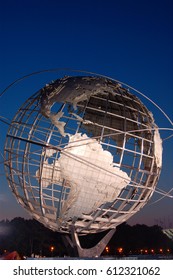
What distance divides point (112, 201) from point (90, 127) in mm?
2661

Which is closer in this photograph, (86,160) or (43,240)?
(86,160)

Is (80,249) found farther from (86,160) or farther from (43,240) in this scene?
(43,240)

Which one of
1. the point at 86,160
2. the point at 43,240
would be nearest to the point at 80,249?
the point at 86,160

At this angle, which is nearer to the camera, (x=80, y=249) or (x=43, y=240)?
(x=80, y=249)

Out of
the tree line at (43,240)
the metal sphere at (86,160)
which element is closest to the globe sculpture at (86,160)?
the metal sphere at (86,160)

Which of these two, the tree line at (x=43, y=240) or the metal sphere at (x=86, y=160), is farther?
the tree line at (x=43, y=240)

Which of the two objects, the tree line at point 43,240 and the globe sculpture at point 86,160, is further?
the tree line at point 43,240

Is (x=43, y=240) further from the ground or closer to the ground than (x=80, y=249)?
closer to the ground

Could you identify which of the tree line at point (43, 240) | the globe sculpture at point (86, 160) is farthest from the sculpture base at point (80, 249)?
the tree line at point (43, 240)

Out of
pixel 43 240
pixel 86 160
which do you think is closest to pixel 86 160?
pixel 86 160

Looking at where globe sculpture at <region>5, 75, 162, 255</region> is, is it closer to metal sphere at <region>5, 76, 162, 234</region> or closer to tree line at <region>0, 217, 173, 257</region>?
metal sphere at <region>5, 76, 162, 234</region>

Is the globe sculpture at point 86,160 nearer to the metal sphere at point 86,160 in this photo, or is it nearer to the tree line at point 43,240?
the metal sphere at point 86,160

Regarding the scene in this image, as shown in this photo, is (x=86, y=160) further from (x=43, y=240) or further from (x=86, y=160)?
(x=43, y=240)

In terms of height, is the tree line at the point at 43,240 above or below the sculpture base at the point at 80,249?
below
